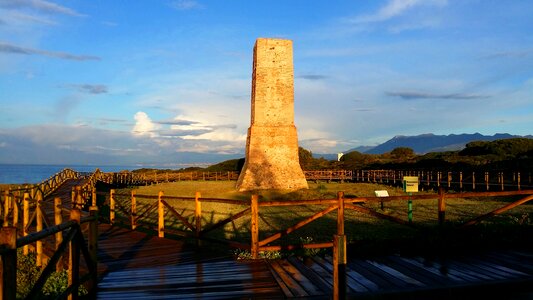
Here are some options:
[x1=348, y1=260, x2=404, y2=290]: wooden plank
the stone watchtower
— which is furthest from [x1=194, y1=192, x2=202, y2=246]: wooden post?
the stone watchtower

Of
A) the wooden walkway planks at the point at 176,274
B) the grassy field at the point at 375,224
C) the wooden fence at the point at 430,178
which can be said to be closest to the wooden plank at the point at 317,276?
the wooden walkway planks at the point at 176,274

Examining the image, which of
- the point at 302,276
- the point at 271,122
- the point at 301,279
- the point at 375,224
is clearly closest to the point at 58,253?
the point at 301,279

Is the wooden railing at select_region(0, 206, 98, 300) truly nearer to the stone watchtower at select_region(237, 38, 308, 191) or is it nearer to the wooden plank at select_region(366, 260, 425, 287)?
the wooden plank at select_region(366, 260, 425, 287)

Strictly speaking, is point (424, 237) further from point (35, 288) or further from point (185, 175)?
point (185, 175)

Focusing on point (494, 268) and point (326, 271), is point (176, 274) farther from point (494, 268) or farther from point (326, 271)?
point (494, 268)

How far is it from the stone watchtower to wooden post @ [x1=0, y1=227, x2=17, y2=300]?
867 inches

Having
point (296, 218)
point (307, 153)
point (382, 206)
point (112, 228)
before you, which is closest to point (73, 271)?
point (112, 228)

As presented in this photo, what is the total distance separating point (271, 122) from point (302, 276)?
19943 millimetres

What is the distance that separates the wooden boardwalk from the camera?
4.84 metres

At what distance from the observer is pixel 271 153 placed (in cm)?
2525

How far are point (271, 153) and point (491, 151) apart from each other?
111 ft

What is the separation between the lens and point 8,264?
9.38 feet

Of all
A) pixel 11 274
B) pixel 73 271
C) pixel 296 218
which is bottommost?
pixel 296 218

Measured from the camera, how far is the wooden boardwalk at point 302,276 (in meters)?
4.84
